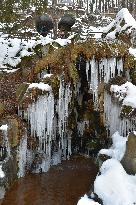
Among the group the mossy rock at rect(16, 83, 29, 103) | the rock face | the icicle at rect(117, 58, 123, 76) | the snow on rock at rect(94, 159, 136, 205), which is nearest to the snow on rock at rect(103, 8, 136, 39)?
the icicle at rect(117, 58, 123, 76)

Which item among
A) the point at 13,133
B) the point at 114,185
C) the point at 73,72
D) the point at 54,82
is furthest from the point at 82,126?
the point at 114,185

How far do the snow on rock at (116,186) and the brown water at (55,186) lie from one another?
1.10 m

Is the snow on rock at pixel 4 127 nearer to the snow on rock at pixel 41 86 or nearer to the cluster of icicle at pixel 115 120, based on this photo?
the snow on rock at pixel 41 86

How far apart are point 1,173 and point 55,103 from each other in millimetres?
2495

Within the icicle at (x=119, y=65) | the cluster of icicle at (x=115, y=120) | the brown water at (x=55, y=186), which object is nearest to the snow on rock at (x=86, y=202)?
the brown water at (x=55, y=186)

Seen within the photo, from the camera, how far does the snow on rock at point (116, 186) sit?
7.27 meters

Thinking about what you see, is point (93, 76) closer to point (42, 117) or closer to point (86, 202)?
point (42, 117)

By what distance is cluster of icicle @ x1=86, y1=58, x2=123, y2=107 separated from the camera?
1049 centimetres

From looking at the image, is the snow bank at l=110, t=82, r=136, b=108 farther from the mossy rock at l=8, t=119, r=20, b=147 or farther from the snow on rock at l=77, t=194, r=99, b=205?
the snow on rock at l=77, t=194, r=99, b=205

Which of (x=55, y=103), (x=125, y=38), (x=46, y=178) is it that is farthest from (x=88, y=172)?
(x=125, y=38)

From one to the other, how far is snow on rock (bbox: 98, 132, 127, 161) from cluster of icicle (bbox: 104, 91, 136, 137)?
24cm

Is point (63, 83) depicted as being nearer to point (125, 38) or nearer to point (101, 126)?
point (101, 126)

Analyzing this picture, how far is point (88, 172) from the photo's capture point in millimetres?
10109

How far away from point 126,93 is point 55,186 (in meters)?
2.99
